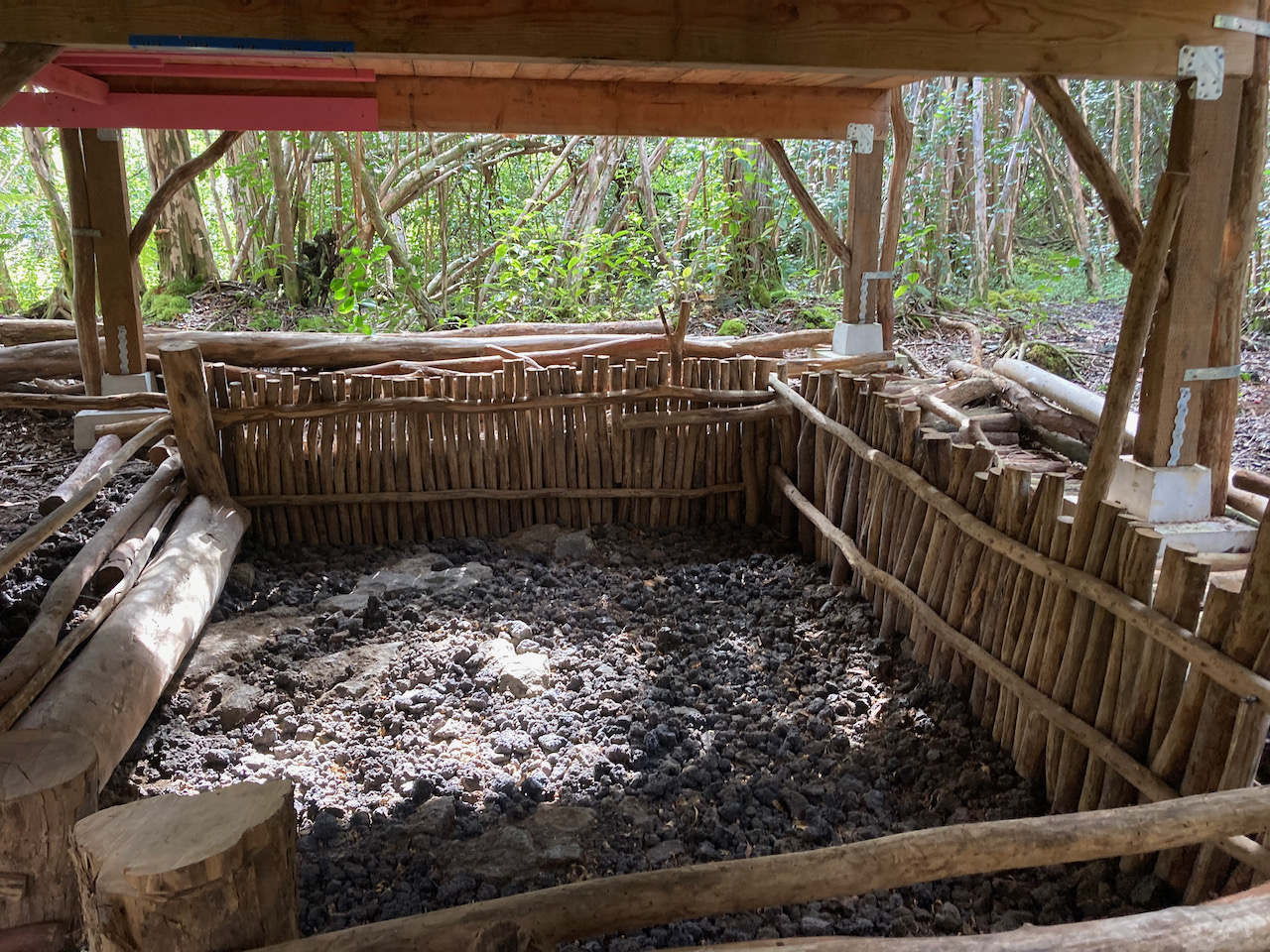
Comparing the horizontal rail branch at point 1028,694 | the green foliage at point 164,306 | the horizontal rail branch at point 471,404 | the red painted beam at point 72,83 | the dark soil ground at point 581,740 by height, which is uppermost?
the red painted beam at point 72,83

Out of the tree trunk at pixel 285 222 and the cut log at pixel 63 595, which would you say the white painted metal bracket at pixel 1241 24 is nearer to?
the cut log at pixel 63 595

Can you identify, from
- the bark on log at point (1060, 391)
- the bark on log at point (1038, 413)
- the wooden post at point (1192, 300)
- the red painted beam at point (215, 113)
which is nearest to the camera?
the wooden post at point (1192, 300)

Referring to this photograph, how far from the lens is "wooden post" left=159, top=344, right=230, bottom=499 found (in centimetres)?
516

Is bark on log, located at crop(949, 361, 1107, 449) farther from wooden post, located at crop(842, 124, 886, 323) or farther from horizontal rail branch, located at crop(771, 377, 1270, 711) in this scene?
horizontal rail branch, located at crop(771, 377, 1270, 711)

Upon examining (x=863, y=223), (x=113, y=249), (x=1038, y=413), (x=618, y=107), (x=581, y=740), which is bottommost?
(x=581, y=740)

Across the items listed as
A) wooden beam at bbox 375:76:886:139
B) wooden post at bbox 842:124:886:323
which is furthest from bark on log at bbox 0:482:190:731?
wooden post at bbox 842:124:886:323

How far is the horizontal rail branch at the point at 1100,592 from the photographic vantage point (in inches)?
98.0

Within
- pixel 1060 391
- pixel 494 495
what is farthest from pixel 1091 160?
pixel 494 495

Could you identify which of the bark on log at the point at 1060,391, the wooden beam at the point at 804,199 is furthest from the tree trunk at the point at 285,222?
the bark on log at the point at 1060,391

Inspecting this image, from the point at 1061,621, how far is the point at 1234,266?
2674mm

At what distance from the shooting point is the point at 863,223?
754 centimetres

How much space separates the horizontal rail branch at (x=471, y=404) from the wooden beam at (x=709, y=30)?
2.23 metres

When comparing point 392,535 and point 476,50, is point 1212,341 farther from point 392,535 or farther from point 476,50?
point 392,535

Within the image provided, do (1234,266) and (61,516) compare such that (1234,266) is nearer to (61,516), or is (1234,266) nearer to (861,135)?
(861,135)
